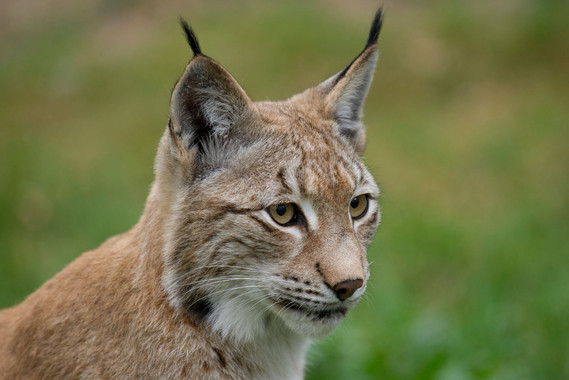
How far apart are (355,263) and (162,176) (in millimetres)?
1122

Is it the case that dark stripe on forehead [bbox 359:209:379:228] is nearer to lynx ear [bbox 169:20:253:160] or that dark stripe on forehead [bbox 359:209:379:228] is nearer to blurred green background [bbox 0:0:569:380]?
lynx ear [bbox 169:20:253:160]

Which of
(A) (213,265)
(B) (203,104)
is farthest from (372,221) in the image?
(B) (203,104)

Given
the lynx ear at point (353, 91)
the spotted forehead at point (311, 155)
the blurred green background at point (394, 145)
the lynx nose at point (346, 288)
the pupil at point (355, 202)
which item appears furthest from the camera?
the blurred green background at point (394, 145)

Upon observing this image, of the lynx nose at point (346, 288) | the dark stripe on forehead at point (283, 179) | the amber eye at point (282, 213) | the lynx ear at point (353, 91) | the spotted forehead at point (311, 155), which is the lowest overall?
the lynx nose at point (346, 288)

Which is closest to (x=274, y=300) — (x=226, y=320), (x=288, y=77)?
(x=226, y=320)

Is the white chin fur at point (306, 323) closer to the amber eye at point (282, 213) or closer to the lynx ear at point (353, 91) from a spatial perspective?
the amber eye at point (282, 213)

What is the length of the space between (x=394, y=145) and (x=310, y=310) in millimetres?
7538

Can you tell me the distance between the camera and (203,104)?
3863mm

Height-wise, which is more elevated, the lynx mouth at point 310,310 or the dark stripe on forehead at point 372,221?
the dark stripe on forehead at point 372,221

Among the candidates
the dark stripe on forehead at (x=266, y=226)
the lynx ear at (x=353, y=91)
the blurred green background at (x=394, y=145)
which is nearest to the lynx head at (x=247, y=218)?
the dark stripe on forehead at (x=266, y=226)

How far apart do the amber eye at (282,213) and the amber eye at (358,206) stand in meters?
0.41

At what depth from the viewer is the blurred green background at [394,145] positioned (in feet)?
22.0

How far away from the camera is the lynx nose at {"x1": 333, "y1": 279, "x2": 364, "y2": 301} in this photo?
11.9 ft

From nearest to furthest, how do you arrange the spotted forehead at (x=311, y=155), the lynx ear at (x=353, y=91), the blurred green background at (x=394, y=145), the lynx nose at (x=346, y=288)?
the lynx nose at (x=346, y=288) → the spotted forehead at (x=311, y=155) → the lynx ear at (x=353, y=91) → the blurred green background at (x=394, y=145)
